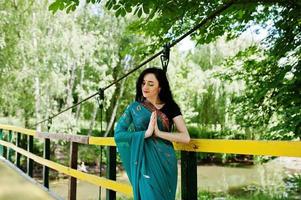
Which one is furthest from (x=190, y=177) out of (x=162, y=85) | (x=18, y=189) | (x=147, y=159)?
(x=18, y=189)

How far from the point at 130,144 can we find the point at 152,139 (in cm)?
12

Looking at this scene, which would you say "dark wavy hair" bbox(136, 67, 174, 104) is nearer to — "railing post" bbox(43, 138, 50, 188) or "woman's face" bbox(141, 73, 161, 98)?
"woman's face" bbox(141, 73, 161, 98)

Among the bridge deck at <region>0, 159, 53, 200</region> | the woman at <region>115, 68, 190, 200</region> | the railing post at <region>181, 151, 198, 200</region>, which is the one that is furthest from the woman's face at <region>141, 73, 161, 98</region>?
the bridge deck at <region>0, 159, 53, 200</region>

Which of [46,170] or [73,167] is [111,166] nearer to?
[73,167]

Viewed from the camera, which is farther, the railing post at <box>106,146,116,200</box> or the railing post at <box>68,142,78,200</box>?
the railing post at <box>68,142,78,200</box>

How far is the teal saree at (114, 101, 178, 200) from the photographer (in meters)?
2.28

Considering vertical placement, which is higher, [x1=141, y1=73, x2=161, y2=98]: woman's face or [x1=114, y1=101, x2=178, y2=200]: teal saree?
[x1=141, y1=73, x2=161, y2=98]: woman's face

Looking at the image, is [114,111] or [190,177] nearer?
[190,177]

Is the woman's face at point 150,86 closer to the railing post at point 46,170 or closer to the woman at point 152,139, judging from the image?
the woman at point 152,139

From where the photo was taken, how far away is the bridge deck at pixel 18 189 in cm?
461

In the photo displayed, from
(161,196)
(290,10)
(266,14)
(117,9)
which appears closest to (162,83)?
(161,196)

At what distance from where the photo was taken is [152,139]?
7.60 feet

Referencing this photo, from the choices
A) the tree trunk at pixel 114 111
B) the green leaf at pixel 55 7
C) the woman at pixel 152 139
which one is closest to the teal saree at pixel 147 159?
the woman at pixel 152 139

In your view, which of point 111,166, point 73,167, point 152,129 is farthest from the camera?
point 73,167
